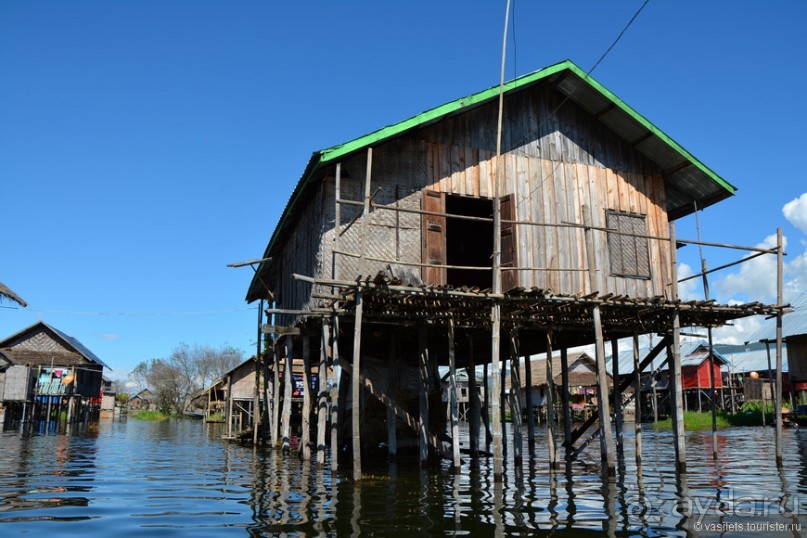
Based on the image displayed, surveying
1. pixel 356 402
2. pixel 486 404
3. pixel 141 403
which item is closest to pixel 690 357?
pixel 486 404

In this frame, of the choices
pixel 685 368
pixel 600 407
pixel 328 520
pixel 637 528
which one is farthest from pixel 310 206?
pixel 685 368

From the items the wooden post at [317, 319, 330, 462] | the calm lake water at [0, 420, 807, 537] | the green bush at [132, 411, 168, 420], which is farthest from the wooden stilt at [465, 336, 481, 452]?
the green bush at [132, 411, 168, 420]

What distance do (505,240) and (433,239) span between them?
166 cm

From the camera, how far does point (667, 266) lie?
15.3m

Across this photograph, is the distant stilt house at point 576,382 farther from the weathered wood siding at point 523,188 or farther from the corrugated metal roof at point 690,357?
the weathered wood siding at point 523,188

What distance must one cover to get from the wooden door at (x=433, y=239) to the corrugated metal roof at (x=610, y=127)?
61.0 inches

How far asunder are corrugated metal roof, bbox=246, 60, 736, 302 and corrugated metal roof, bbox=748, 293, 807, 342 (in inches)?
646

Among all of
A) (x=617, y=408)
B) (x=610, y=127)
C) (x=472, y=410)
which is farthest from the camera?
(x=610, y=127)

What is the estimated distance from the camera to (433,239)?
13.8m

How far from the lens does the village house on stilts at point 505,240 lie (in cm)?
1230

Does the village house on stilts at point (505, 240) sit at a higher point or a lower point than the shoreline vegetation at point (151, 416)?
higher

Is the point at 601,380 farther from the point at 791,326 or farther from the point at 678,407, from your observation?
the point at 791,326

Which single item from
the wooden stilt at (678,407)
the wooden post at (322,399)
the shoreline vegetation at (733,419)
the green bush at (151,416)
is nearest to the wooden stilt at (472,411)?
the wooden post at (322,399)

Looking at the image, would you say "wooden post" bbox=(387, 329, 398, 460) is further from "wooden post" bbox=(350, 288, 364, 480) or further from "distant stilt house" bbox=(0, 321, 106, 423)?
"distant stilt house" bbox=(0, 321, 106, 423)
